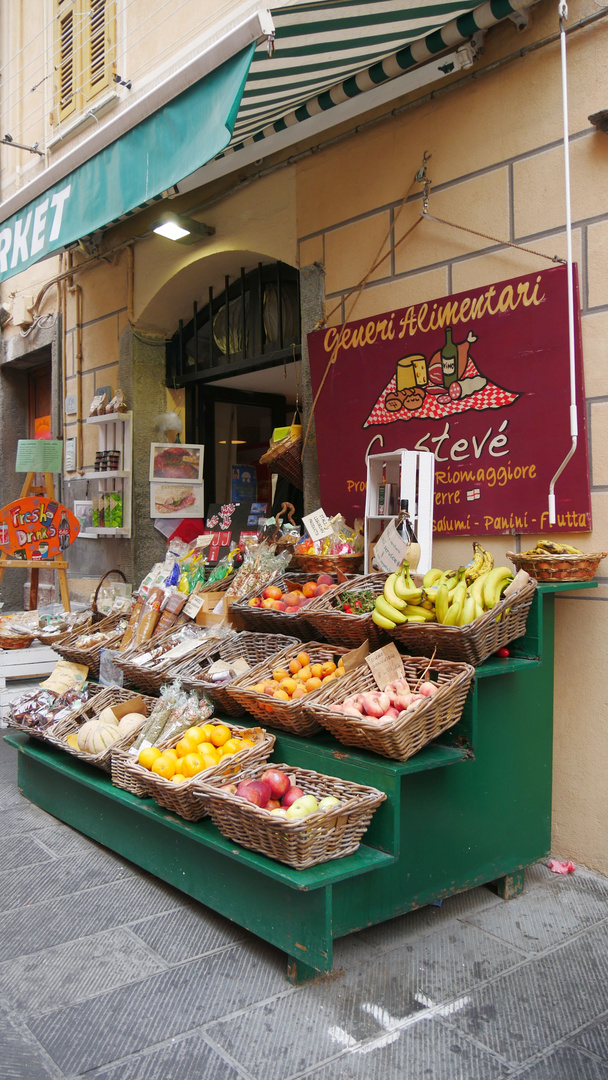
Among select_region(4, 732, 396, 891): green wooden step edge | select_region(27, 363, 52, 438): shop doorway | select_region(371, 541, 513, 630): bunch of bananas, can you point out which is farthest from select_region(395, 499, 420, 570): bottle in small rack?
select_region(27, 363, 52, 438): shop doorway

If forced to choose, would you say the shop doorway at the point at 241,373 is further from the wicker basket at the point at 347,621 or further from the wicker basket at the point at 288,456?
the wicker basket at the point at 347,621

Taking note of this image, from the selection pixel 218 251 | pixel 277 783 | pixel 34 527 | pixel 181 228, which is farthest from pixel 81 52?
pixel 277 783

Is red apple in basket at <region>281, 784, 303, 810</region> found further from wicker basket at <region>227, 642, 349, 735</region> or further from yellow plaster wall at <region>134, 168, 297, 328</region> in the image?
yellow plaster wall at <region>134, 168, 297, 328</region>

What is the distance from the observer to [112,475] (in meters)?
6.83

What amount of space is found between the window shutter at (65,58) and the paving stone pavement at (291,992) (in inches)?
296

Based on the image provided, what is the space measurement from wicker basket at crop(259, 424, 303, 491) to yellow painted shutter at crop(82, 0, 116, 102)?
4325 mm

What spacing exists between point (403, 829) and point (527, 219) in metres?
2.88

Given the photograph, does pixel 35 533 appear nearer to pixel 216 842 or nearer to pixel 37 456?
pixel 37 456

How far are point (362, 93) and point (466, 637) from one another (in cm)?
317

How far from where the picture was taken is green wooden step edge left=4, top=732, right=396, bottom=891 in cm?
243

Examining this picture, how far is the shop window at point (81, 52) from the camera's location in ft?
23.5

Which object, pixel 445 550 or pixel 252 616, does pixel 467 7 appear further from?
pixel 252 616

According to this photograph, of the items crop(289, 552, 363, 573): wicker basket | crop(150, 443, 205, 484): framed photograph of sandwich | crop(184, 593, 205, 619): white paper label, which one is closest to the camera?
crop(289, 552, 363, 573): wicker basket

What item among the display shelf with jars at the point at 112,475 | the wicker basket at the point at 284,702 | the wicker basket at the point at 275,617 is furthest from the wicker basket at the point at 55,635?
the wicker basket at the point at 284,702
